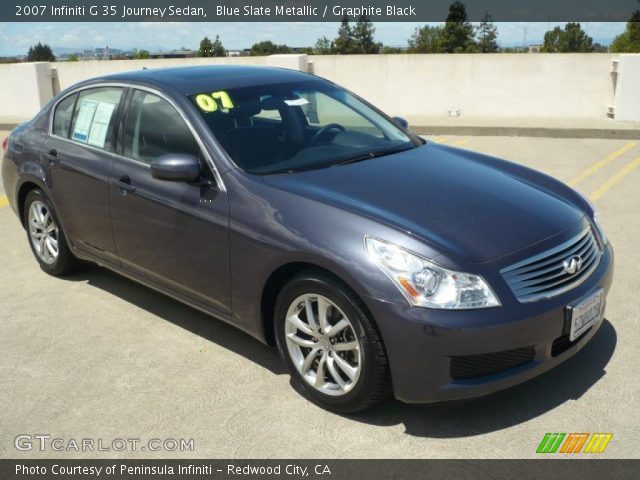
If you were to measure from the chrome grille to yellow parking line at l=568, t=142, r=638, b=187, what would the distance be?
195 inches

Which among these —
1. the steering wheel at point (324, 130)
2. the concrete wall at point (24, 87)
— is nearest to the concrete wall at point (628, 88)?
the steering wheel at point (324, 130)

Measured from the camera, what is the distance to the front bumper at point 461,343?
10.3ft

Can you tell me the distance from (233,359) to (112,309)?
4.21 feet

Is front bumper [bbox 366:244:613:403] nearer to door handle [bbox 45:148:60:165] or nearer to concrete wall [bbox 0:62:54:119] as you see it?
door handle [bbox 45:148:60:165]

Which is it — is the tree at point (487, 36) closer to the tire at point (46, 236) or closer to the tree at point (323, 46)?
the tree at point (323, 46)

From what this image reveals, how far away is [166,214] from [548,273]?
2.16 meters

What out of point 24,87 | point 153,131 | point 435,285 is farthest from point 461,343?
point 24,87

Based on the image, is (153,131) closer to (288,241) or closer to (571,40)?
(288,241)

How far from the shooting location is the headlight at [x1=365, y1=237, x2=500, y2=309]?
3156 millimetres

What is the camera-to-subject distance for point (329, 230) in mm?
3430

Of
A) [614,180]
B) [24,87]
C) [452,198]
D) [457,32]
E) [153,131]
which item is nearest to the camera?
[452,198]

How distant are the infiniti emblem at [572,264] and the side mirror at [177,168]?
1984mm

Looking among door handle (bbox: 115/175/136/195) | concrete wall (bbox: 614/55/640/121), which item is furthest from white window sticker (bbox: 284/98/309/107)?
concrete wall (bbox: 614/55/640/121)
